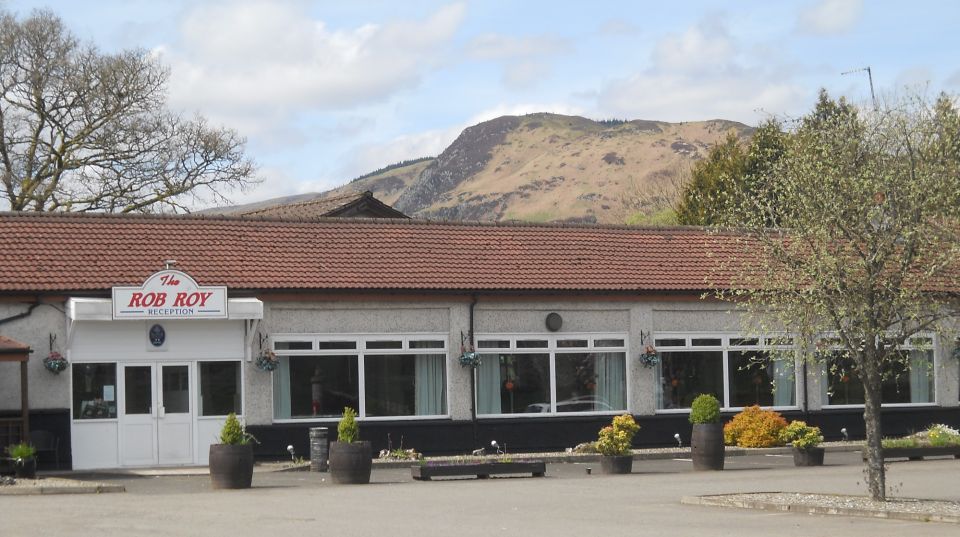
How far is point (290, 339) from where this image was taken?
92.8ft

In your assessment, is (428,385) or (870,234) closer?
(870,234)

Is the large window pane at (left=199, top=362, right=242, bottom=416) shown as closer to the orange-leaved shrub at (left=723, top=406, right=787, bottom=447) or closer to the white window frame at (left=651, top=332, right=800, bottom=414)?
the white window frame at (left=651, top=332, right=800, bottom=414)

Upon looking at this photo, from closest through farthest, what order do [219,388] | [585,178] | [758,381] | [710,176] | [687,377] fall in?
[219,388] < [687,377] < [758,381] < [710,176] < [585,178]

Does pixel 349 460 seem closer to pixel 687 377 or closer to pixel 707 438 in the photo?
pixel 707 438

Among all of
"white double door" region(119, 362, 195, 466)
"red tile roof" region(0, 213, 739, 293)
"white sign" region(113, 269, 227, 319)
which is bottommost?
"white double door" region(119, 362, 195, 466)

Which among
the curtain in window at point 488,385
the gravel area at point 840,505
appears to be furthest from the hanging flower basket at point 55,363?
the gravel area at point 840,505

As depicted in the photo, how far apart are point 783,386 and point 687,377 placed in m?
2.55

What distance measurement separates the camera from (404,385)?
29281 millimetres

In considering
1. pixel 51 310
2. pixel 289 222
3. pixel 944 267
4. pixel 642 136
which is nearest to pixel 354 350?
pixel 289 222

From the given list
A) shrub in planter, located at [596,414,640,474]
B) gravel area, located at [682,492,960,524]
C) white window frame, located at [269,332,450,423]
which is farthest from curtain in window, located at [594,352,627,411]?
gravel area, located at [682,492,960,524]

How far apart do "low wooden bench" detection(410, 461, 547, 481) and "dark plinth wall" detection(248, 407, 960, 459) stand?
4.69 metres

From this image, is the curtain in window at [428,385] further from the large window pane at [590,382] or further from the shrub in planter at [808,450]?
the shrub in planter at [808,450]

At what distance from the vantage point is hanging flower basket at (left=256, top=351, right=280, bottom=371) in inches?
1087

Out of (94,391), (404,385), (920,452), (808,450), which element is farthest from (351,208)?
(920,452)
